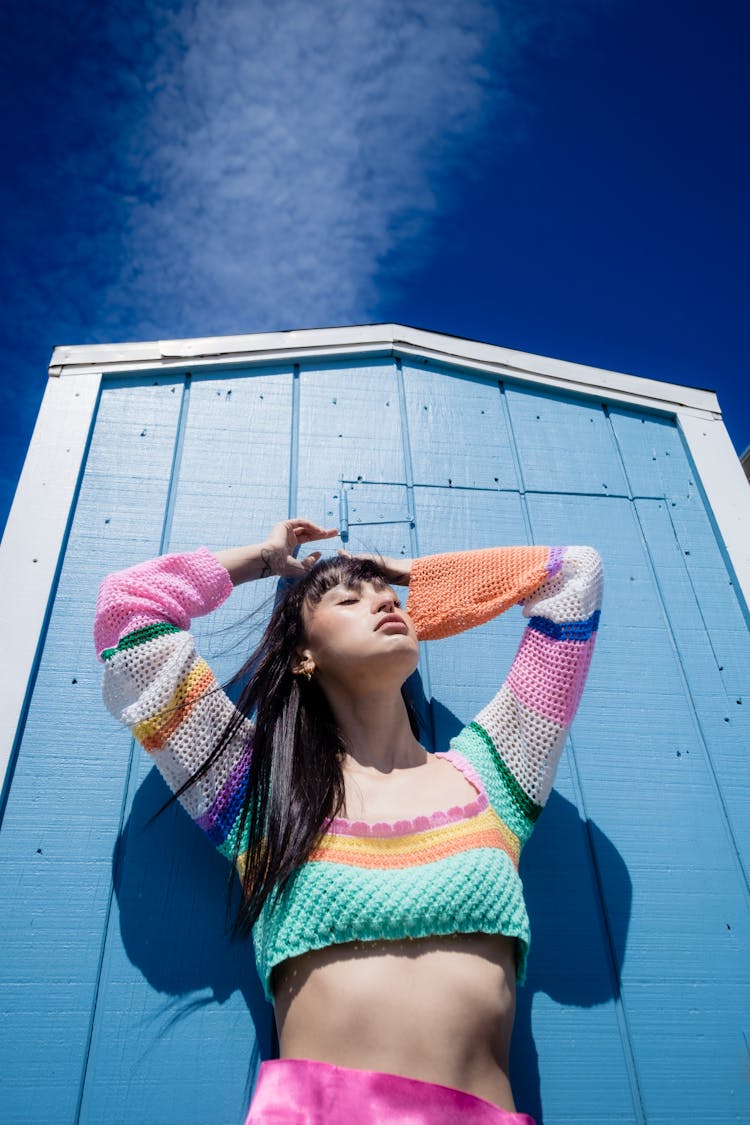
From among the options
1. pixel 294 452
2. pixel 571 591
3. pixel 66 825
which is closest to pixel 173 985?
pixel 66 825

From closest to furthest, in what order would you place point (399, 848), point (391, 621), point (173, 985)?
point (399, 848), point (173, 985), point (391, 621)

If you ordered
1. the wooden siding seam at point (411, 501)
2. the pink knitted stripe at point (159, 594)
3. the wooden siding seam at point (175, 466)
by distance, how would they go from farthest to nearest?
the wooden siding seam at point (175, 466), the wooden siding seam at point (411, 501), the pink knitted stripe at point (159, 594)

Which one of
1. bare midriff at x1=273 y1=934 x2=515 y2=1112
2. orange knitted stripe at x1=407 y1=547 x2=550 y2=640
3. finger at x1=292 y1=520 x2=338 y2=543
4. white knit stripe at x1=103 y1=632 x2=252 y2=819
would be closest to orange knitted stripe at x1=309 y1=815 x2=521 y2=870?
bare midriff at x1=273 y1=934 x2=515 y2=1112

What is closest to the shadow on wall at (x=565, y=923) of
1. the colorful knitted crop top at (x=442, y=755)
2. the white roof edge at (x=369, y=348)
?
the colorful knitted crop top at (x=442, y=755)

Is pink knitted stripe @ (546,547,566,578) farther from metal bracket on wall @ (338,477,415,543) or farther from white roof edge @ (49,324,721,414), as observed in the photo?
white roof edge @ (49,324,721,414)

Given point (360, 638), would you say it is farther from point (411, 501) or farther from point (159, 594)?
point (411, 501)

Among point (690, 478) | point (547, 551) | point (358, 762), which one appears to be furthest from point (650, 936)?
point (690, 478)

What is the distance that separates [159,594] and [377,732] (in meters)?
0.50

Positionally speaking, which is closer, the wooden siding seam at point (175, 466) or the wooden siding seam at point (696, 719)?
the wooden siding seam at point (696, 719)

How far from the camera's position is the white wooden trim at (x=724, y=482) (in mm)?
1970

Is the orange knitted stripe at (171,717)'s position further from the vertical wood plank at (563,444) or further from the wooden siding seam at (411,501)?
the vertical wood plank at (563,444)

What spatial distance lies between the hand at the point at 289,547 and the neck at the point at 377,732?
37 centimetres

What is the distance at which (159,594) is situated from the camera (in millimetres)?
1331

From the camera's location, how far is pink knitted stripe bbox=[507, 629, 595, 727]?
1.32 metres
